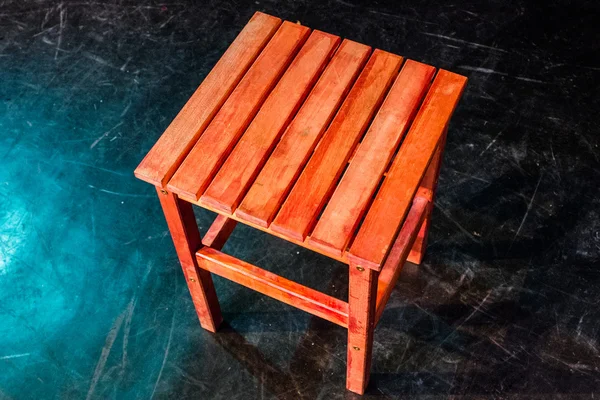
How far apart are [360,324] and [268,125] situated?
2.32 feet

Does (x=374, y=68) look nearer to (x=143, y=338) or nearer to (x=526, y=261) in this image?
(x=526, y=261)

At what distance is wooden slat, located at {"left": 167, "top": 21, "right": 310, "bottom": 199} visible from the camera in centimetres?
232

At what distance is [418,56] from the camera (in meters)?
3.97

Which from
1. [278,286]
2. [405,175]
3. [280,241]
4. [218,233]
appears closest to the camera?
[405,175]

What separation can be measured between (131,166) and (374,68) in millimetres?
1487

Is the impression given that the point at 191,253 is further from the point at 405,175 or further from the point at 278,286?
the point at 405,175

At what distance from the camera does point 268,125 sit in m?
2.44

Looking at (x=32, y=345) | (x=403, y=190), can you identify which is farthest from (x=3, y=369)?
(x=403, y=190)

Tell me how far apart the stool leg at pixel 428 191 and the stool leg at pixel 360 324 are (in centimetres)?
53

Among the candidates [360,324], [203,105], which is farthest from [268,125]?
[360,324]

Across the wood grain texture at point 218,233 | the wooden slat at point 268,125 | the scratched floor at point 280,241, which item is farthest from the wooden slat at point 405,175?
the scratched floor at point 280,241

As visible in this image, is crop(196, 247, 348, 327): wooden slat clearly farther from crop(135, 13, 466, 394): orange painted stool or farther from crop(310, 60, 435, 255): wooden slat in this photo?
crop(310, 60, 435, 255): wooden slat

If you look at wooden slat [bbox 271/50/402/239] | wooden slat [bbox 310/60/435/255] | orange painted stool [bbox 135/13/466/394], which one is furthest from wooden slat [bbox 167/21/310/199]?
wooden slat [bbox 310/60/435/255]

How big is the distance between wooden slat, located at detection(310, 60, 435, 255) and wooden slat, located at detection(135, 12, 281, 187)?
19.4 inches
